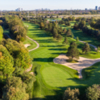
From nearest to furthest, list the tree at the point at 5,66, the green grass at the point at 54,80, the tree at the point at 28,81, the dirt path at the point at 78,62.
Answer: the green grass at the point at 54,80, the tree at the point at 28,81, the tree at the point at 5,66, the dirt path at the point at 78,62

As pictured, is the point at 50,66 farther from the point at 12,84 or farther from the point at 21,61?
the point at 12,84

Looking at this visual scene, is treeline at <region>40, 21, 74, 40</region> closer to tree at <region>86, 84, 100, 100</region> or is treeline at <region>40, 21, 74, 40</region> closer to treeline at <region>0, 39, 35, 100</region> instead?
treeline at <region>0, 39, 35, 100</region>

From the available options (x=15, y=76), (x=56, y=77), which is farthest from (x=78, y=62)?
(x=15, y=76)

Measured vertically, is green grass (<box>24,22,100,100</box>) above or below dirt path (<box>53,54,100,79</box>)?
below

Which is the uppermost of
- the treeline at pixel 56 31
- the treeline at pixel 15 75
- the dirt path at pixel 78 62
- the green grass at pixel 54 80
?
the treeline at pixel 56 31

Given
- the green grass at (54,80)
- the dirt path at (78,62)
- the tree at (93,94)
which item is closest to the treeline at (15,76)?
the green grass at (54,80)

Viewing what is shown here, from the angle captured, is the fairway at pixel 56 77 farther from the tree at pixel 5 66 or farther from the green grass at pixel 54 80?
the tree at pixel 5 66

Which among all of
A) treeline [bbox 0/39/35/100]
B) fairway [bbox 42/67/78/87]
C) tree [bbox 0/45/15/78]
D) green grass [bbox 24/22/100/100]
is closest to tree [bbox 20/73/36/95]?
treeline [bbox 0/39/35/100]

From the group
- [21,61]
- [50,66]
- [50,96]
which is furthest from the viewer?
[50,66]

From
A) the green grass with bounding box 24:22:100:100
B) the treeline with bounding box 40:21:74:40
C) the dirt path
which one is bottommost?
the green grass with bounding box 24:22:100:100

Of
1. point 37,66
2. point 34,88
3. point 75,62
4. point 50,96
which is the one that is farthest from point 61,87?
point 75,62

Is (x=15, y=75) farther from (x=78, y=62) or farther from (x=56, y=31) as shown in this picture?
(x=56, y=31)
